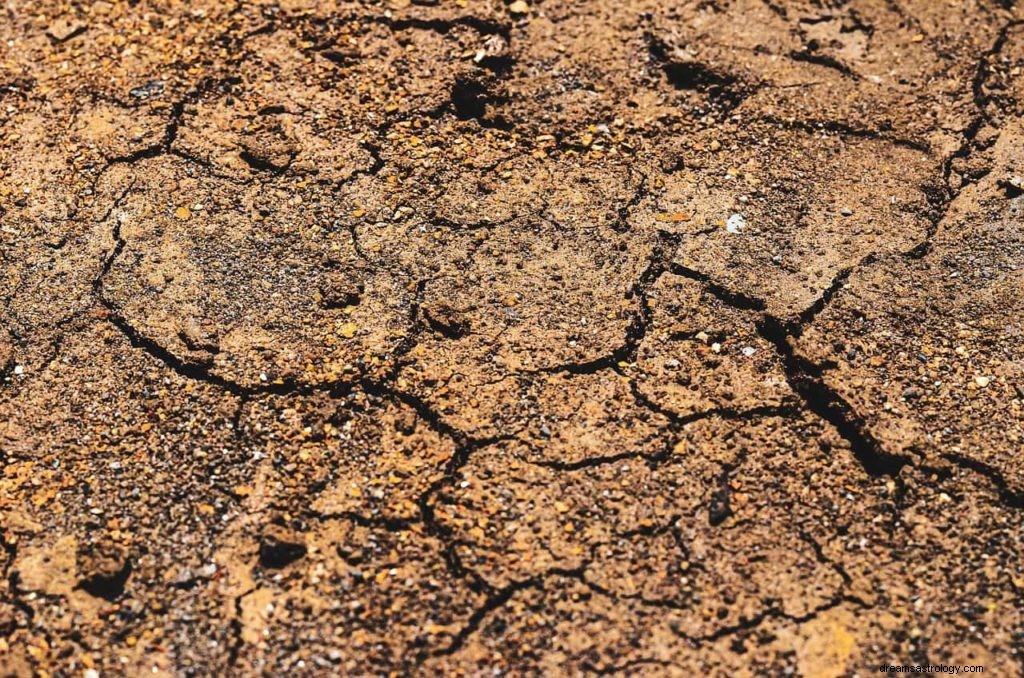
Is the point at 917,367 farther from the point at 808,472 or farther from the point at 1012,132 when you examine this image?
the point at 1012,132

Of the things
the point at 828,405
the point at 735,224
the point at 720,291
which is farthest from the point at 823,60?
the point at 828,405

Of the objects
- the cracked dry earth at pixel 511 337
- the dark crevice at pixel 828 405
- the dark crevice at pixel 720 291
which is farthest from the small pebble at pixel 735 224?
the dark crevice at pixel 828 405

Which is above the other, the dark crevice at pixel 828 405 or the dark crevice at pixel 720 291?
the dark crevice at pixel 720 291

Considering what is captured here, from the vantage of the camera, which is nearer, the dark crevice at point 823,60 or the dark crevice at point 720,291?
the dark crevice at point 720,291

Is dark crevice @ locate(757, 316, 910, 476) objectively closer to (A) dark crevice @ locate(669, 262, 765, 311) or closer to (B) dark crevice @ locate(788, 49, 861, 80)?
(A) dark crevice @ locate(669, 262, 765, 311)

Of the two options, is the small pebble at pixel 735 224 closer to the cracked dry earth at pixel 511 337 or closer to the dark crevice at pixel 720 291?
the cracked dry earth at pixel 511 337

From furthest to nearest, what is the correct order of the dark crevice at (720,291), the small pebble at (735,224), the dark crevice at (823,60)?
the dark crevice at (823,60) < the small pebble at (735,224) < the dark crevice at (720,291)

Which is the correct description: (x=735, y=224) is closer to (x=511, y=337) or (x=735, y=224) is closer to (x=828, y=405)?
(x=828, y=405)

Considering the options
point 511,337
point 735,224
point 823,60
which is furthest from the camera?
point 823,60
